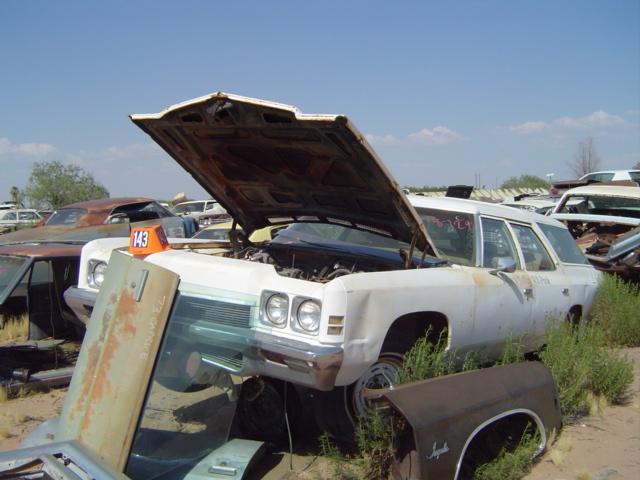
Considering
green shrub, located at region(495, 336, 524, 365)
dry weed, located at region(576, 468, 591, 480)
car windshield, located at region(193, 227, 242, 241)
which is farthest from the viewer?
car windshield, located at region(193, 227, 242, 241)

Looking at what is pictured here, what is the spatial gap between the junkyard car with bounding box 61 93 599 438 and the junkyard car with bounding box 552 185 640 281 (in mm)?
2956

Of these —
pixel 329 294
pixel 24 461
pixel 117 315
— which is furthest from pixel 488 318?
pixel 24 461

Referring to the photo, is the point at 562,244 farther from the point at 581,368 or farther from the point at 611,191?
the point at 611,191

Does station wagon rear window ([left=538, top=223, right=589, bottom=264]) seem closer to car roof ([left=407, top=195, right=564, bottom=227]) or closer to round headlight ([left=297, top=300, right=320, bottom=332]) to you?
car roof ([left=407, top=195, right=564, bottom=227])

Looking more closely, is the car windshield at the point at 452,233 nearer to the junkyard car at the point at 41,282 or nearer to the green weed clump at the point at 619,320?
the green weed clump at the point at 619,320

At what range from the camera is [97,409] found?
110 inches

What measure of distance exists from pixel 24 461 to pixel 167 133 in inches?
106

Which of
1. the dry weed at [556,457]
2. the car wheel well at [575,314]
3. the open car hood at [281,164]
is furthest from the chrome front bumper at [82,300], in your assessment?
the car wheel well at [575,314]

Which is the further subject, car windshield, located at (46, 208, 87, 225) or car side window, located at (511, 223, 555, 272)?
car windshield, located at (46, 208, 87, 225)

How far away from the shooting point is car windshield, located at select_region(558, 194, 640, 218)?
1057 cm

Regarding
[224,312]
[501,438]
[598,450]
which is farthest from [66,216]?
[598,450]

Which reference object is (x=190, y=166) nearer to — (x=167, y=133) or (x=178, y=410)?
(x=167, y=133)

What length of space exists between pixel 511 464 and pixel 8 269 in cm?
501

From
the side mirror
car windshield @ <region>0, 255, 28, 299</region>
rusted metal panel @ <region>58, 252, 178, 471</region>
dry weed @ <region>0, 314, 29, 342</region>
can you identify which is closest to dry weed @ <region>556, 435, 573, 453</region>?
the side mirror
